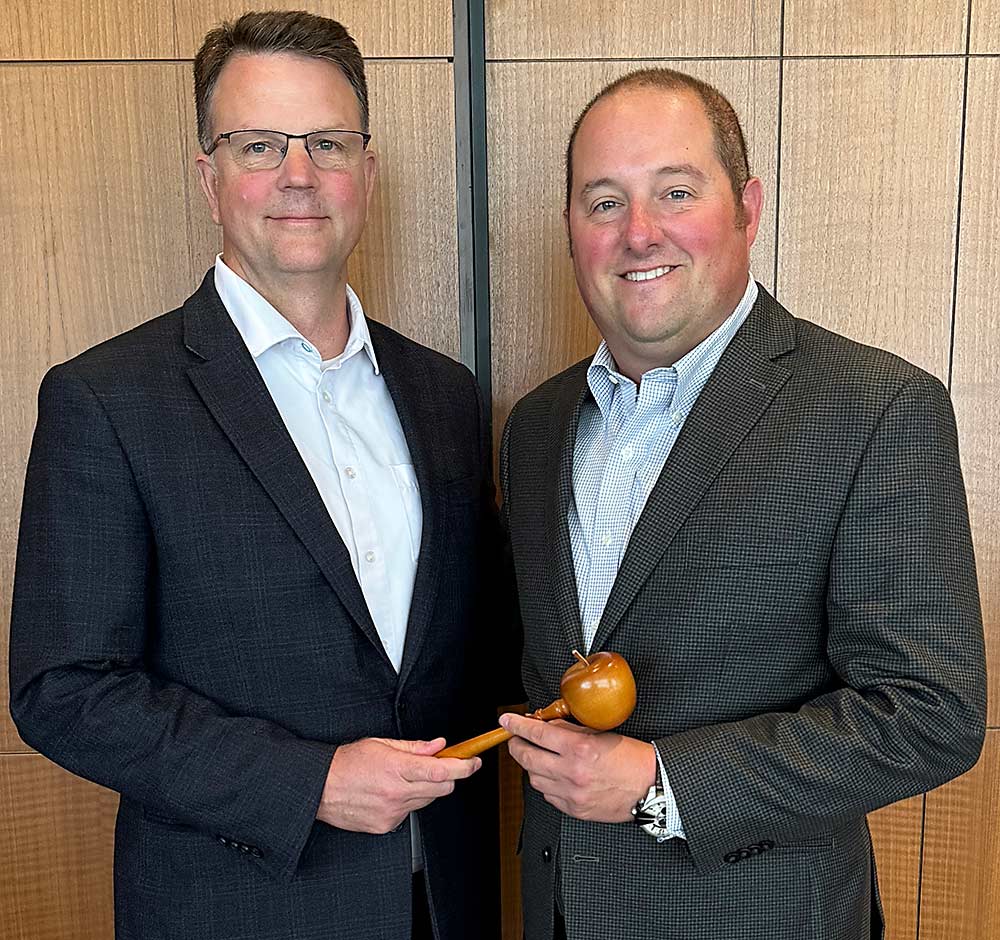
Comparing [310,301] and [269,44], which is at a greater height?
[269,44]

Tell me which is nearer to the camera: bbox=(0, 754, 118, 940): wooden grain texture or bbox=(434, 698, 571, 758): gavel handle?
bbox=(434, 698, 571, 758): gavel handle

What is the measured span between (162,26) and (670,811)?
61.4 inches

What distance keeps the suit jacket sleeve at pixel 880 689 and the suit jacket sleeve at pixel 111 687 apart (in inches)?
19.2

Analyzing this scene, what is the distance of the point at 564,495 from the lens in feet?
5.03

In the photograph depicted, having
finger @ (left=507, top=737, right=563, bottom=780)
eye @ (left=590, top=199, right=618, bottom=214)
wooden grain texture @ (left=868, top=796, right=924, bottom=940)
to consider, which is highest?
eye @ (left=590, top=199, right=618, bottom=214)

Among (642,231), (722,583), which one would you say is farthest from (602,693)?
(642,231)

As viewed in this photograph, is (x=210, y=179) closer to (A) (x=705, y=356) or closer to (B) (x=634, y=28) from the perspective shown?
(A) (x=705, y=356)

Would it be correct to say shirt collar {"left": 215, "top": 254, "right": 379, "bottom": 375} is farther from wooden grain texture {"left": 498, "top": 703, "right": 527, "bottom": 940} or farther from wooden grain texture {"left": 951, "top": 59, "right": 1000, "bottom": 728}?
wooden grain texture {"left": 951, "top": 59, "right": 1000, "bottom": 728}

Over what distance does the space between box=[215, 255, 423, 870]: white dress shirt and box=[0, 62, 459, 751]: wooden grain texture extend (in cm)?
46

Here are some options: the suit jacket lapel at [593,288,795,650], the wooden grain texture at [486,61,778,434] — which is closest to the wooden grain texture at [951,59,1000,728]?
the wooden grain texture at [486,61,778,434]

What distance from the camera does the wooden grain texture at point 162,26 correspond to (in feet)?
6.44

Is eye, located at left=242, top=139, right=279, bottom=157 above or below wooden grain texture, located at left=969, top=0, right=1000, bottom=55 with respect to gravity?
below

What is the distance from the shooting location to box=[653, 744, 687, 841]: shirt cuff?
4.28ft

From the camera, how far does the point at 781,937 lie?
53.8 inches
